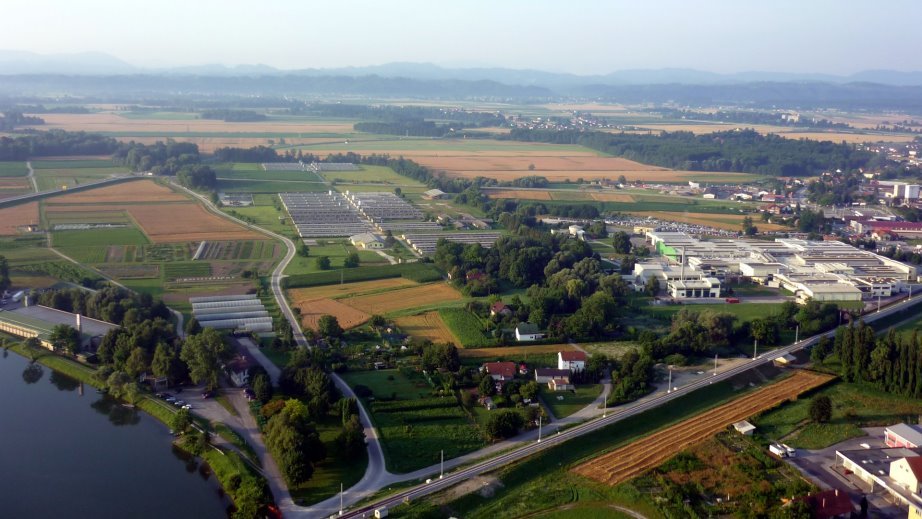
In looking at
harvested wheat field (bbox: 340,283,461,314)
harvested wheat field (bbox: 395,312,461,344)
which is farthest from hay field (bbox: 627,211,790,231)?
harvested wheat field (bbox: 395,312,461,344)

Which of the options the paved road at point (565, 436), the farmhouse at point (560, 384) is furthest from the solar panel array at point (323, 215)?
the paved road at point (565, 436)

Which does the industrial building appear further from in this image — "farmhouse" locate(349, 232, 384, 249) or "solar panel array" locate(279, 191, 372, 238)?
"solar panel array" locate(279, 191, 372, 238)

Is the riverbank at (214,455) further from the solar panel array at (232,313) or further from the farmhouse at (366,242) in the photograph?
the farmhouse at (366,242)

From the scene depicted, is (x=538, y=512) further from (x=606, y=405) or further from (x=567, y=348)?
(x=567, y=348)

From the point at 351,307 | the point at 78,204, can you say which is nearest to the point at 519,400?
the point at 351,307

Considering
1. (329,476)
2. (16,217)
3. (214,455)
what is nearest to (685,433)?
(329,476)

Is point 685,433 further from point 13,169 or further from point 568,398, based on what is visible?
point 13,169
